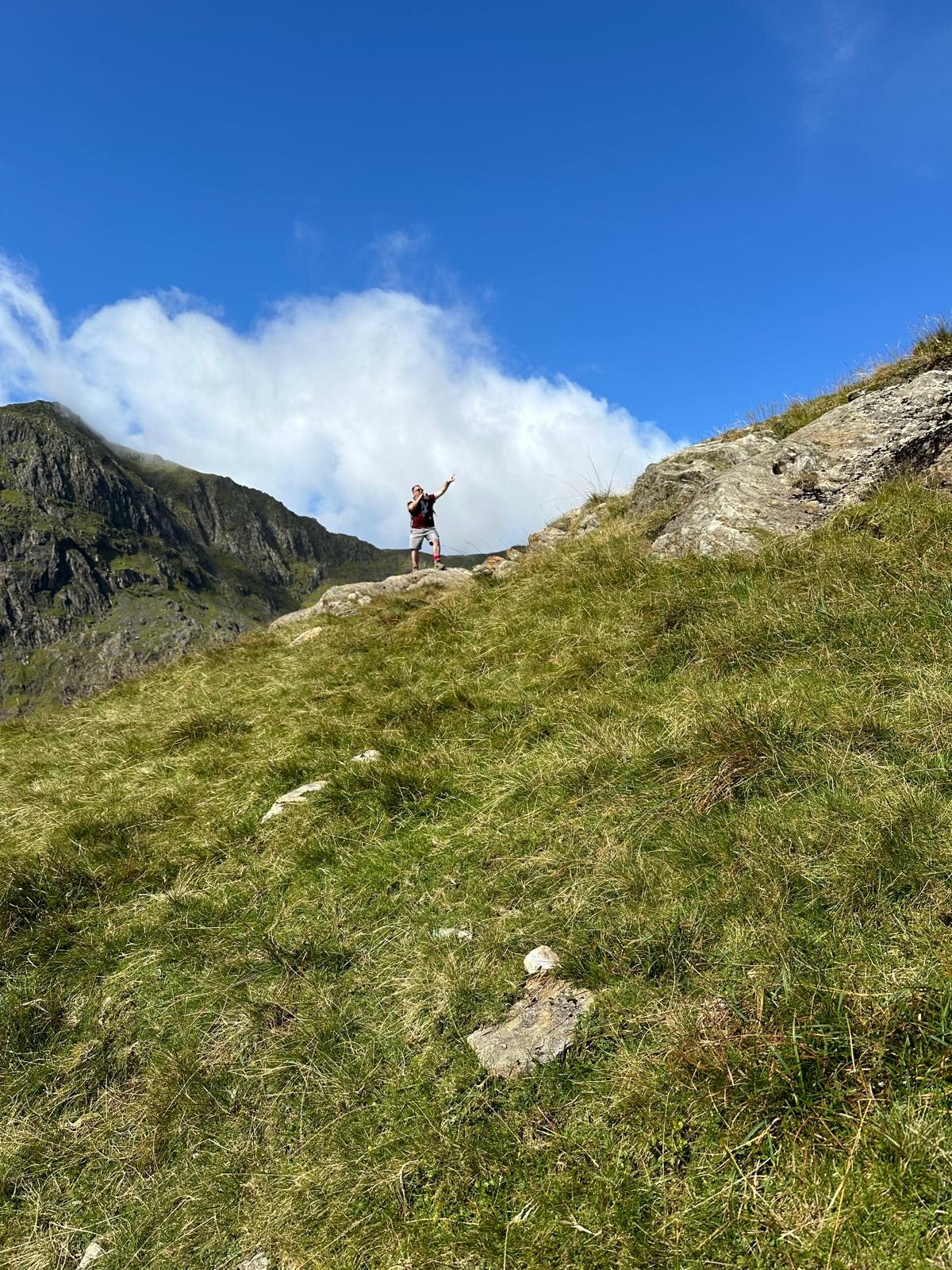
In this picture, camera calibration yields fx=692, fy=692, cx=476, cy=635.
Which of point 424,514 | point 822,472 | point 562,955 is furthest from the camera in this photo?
point 424,514

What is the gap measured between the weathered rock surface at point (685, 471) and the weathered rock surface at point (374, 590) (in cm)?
459

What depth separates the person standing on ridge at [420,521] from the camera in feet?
72.6

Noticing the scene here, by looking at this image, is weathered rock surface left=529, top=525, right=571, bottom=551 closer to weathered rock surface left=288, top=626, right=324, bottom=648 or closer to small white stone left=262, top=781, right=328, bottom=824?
weathered rock surface left=288, top=626, right=324, bottom=648

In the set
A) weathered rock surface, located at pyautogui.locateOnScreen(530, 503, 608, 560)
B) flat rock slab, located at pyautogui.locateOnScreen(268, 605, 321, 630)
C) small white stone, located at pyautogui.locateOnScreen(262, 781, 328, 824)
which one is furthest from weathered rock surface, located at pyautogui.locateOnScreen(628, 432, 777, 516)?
flat rock slab, located at pyautogui.locateOnScreen(268, 605, 321, 630)

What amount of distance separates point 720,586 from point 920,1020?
21.7 feet

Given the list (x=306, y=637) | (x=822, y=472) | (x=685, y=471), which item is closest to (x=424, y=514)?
(x=306, y=637)

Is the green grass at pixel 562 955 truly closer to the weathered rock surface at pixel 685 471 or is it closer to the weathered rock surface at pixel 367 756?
the weathered rock surface at pixel 367 756

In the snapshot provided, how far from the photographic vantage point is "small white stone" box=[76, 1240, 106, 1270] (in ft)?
12.4

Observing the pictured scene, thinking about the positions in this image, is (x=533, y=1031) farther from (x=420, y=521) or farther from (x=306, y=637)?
(x=420, y=521)

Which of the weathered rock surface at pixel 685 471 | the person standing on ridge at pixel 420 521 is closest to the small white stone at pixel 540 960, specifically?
the weathered rock surface at pixel 685 471

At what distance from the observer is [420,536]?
74.6 feet

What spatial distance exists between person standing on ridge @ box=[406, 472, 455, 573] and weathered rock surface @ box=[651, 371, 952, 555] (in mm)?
11388

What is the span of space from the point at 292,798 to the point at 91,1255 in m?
4.18

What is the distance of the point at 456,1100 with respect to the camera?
3.90 meters
